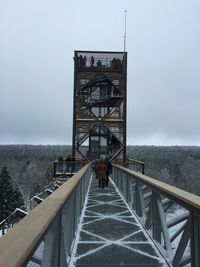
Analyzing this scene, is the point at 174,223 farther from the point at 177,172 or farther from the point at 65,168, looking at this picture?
the point at 177,172

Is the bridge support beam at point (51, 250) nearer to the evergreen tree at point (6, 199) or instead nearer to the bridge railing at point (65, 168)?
the bridge railing at point (65, 168)

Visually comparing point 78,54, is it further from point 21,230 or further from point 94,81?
point 21,230

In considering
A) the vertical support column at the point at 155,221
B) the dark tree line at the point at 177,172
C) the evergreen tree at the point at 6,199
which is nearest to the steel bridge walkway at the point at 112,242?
the vertical support column at the point at 155,221

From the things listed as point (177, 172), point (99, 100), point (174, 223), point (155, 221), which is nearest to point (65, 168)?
point (99, 100)

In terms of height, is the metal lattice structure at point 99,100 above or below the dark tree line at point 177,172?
above

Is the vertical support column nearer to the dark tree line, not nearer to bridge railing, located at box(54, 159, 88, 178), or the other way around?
bridge railing, located at box(54, 159, 88, 178)

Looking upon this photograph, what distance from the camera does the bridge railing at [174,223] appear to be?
171 inches

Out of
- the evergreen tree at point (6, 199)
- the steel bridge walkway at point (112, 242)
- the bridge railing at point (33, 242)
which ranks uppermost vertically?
the bridge railing at point (33, 242)

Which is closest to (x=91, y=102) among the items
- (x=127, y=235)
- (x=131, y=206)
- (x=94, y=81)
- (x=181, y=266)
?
(x=94, y=81)

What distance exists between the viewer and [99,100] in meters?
39.0

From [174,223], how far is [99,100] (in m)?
33.6

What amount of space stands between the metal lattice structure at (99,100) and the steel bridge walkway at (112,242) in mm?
25823

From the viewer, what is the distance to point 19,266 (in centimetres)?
208

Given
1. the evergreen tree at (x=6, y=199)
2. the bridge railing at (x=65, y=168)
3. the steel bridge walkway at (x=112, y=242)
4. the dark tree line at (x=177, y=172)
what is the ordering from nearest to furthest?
the steel bridge walkway at (x=112, y=242) → the bridge railing at (x=65, y=168) → the evergreen tree at (x=6, y=199) → the dark tree line at (x=177, y=172)
